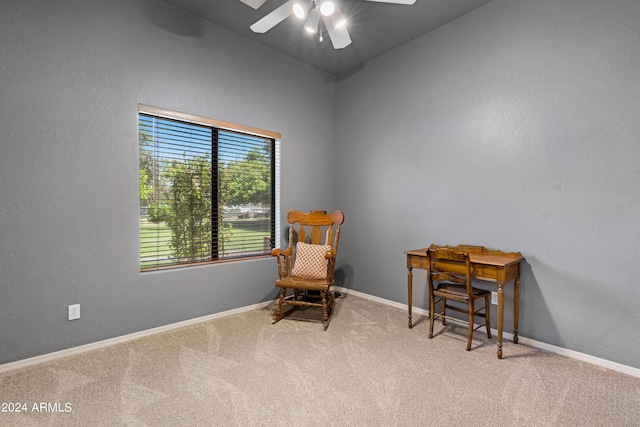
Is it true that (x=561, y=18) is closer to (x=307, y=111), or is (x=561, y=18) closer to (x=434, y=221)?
(x=434, y=221)

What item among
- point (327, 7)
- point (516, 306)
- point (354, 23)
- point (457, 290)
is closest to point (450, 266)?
point (457, 290)

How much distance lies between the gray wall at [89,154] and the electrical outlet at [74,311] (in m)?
0.04

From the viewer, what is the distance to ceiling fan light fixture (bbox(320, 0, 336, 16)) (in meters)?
1.96

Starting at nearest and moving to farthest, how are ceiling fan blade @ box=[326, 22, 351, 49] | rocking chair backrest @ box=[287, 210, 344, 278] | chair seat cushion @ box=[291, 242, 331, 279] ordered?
ceiling fan blade @ box=[326, 22, 351, 49] → chair seat cushion @ box=[291, 242, 331, 279] → rocking chair backrest @ box=[287, 210, 344, 278]

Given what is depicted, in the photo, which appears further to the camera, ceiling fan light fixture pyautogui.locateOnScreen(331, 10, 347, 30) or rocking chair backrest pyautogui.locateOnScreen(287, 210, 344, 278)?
rocking chair backrest pyautogui.locateOnScreen(287, 210, 344, 278)

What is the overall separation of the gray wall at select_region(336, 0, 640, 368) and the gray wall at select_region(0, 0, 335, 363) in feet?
6.40

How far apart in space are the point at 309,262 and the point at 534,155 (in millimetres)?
2243

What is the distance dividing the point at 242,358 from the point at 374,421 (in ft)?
3.55

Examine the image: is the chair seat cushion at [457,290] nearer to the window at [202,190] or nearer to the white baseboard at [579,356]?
the white baseboard at [579,356]

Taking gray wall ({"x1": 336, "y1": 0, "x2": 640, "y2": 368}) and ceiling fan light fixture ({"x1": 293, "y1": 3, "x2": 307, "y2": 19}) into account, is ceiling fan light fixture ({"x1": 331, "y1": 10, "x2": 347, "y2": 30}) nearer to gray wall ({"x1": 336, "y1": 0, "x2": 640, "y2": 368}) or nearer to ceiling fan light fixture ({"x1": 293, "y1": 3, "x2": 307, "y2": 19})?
ceiling fan light fixture ({"x1": 293, "y1": 3, "x2": 307, "y2": 19})

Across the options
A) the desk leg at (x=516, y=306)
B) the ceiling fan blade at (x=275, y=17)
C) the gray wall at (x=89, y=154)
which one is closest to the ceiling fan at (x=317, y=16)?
the ceiling fan blade at (x=275, y=17)

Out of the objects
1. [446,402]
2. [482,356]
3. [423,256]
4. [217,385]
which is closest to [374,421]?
[446,402]

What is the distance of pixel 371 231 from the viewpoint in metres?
3.77

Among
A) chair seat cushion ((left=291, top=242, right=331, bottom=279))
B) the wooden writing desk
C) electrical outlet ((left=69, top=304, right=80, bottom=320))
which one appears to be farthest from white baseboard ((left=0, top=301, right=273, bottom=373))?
the wooden writing desk
